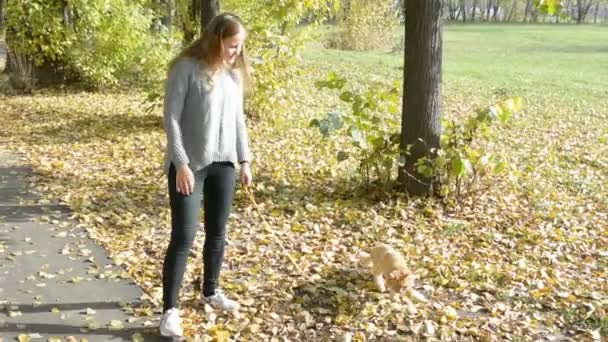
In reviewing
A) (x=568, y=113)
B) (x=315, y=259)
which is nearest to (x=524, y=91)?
(x=568, y=113)

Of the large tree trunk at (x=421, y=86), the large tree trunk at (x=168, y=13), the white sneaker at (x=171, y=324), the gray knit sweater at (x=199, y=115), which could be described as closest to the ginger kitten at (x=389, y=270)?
the gray knit sweater at (x=199, y=115)

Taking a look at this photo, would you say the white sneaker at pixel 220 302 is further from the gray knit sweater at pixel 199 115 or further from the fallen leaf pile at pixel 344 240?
the gray knit sweater at pixel 199 115

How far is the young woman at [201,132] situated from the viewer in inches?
139

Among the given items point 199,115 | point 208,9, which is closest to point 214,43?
point 199,115

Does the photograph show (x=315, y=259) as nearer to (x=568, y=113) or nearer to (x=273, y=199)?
(x=273, y=199)

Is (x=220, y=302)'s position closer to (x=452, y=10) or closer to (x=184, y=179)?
(x=184, y=179)

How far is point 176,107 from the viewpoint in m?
3.53

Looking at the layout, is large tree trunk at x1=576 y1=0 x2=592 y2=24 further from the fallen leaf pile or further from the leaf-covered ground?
the fallen leaf pile

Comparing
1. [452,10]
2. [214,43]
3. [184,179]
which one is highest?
[452,10]

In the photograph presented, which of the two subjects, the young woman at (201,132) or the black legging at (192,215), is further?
the black legging at (192,215)

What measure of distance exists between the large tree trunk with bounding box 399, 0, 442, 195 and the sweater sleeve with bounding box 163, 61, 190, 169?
341cm

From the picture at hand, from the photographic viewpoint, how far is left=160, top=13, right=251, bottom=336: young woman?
354 centimetres

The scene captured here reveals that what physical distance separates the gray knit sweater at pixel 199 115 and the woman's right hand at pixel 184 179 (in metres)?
0.03

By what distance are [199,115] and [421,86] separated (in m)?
3.38
